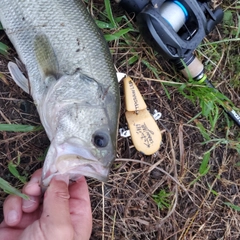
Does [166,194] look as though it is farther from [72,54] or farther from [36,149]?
[72,54]

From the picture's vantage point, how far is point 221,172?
11.5 feet

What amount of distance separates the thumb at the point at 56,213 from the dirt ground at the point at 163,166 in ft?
2.00

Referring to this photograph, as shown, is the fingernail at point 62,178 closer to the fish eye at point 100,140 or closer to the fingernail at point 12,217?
the fish eye at point 100,140

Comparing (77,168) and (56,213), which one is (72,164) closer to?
(77,168)

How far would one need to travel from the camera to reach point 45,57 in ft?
8.41

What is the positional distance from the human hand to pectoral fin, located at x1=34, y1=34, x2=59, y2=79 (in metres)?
0.68

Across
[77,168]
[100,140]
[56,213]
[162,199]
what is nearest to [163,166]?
[162,199]

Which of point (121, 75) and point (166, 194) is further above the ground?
point (121, 75)

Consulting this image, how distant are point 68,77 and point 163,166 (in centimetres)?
123

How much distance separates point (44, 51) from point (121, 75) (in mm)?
677

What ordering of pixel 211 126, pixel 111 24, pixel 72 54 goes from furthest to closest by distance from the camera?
1. pixel 211 126
2. pixel 111 24
3. pixel 72 54

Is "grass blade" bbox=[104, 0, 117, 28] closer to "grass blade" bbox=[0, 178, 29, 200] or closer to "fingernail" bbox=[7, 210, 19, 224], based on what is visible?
"grass blade" bbox=[0, 178, 29, 200]

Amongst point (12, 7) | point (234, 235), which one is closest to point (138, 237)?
point (234, 235)

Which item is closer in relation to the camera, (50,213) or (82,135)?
(50,213)
